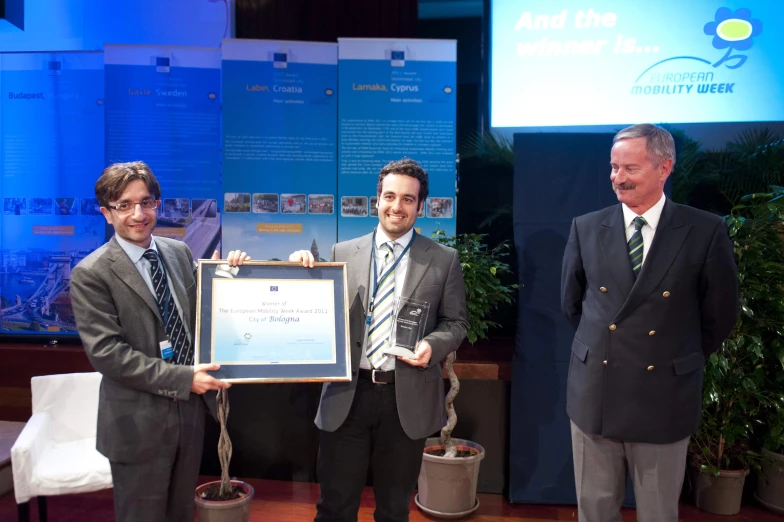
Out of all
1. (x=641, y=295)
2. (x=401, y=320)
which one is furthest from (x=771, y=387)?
(x=401, y=320)

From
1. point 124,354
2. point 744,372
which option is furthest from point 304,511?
point 744,372

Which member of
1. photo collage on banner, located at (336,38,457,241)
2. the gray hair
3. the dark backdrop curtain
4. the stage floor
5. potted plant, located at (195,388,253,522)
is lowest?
the stage floor

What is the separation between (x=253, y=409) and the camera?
398cm

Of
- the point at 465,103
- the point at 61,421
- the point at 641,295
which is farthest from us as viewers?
the point at 465,103

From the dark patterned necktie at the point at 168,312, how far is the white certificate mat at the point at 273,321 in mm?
111

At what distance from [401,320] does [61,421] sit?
2.19 m

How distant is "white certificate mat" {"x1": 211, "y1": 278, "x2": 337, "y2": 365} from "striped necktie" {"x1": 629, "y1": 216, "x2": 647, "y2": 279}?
3.94ft

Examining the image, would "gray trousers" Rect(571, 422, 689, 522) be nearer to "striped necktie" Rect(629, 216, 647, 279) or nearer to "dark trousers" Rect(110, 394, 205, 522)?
"striped necktie" Rect(629, 216, 647, 279)

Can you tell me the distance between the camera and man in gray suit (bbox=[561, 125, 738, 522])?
2.21 m

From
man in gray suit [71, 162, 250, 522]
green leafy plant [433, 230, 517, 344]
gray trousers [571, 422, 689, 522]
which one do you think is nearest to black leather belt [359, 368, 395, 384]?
man in gray suit [71, 162, 250, 522]

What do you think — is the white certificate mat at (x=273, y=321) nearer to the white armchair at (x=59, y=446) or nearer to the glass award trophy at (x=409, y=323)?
the glass award trophy at (x=409, y=323)

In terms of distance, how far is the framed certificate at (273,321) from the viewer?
2.25 metres

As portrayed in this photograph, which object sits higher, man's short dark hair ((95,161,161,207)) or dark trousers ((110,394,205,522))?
man's short dark hair ((95,161,161,207))

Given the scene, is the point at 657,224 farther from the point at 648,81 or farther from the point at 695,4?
the point at 695,4
